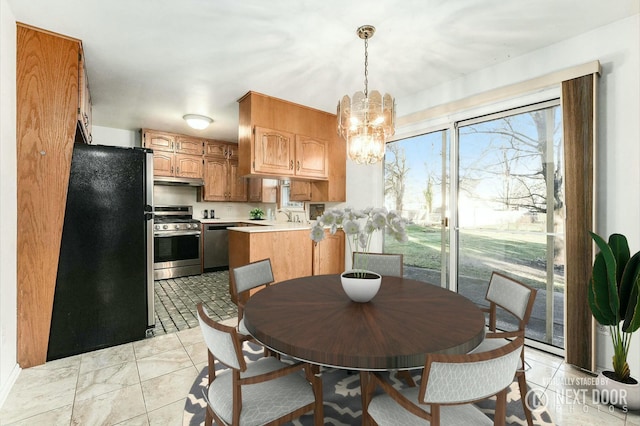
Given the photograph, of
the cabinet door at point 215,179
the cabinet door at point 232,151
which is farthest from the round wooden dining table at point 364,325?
the cabinet door at point 232,151

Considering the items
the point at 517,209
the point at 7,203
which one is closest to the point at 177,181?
the point at 7,203

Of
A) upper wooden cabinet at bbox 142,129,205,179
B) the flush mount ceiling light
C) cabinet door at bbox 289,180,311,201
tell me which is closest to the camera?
the flush mount ceiling light

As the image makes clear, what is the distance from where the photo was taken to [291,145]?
3648mm

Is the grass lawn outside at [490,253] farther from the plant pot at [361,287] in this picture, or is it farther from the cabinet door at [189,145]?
the cabinet door at [189,145]

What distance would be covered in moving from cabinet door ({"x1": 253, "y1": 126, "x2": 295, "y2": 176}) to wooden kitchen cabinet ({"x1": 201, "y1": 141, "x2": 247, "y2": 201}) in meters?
2.08

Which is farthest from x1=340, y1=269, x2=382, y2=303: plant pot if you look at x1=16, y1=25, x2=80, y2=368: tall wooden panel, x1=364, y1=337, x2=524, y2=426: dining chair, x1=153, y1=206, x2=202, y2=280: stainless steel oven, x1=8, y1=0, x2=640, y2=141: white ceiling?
x1=153, y1=206, x2=202, y2=280: stainless steel oven

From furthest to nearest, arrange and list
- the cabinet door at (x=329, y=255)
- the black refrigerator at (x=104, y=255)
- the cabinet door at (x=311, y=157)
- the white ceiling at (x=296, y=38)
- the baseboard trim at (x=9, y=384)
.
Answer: the cabinet door at (x=329, y=255)
the cabinet door at (x=311, y=157)
the black refrigerator at (x=104, y=255)
the white ceiling at (x=296, y=38)
the baseboard trim at (x=9, y=384)

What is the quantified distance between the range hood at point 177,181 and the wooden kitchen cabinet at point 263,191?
1.00 metres

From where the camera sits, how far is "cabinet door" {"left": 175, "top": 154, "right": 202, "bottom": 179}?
201 inches

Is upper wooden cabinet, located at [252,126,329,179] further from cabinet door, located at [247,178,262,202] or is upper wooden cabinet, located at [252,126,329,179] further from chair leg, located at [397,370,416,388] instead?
chair leg, located at [397,370,416,388]

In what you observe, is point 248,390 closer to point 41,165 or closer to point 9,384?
point 9,384

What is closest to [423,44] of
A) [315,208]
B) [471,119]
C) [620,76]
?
[471,119]

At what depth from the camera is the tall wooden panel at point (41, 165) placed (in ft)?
6.88

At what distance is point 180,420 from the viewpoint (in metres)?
1.63
